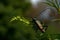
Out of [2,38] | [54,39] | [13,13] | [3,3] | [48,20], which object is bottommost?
[54,39]

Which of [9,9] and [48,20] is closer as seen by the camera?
[48,20]

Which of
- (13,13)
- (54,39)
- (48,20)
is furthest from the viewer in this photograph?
(13,13)

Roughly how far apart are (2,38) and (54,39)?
617 mm

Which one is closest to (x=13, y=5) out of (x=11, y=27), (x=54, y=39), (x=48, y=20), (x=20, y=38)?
(x=11, y=27)

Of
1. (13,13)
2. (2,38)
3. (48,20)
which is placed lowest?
(48,20)

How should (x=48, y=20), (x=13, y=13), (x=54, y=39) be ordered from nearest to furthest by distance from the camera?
(x=54, y=39) → (x=48, y=20) → (x=13, y=13)

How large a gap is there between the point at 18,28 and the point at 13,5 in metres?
0.21

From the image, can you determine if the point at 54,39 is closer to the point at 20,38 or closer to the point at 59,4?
the point at 59,4

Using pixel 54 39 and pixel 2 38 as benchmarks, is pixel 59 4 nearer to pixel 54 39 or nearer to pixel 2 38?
pixel 54 39

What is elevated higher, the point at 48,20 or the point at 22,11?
the point at 22,11

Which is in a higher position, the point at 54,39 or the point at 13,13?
the point at 13,13

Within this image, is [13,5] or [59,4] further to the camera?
[13,5]

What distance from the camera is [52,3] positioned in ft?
3.24

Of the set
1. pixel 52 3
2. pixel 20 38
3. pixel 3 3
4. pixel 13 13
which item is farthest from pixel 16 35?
pixel 52 3
